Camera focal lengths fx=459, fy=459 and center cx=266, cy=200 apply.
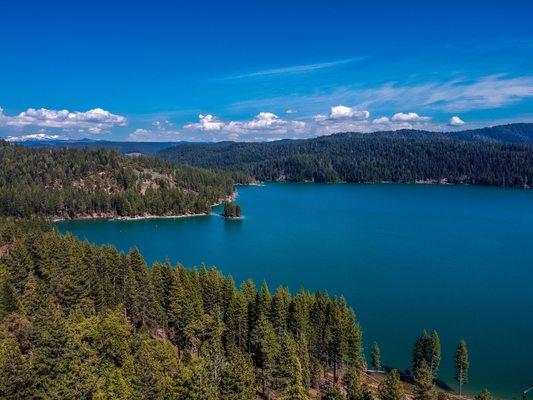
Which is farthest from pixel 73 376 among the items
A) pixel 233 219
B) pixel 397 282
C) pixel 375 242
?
pixel 233 219

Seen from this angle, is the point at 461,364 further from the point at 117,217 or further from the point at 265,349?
the point at 117,217

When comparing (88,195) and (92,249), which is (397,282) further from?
(88,195)

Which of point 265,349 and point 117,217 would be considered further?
point 117,217

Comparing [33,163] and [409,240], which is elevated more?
[33,163]

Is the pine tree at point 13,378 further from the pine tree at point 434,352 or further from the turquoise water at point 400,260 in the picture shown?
the turquoise water at point 400,260

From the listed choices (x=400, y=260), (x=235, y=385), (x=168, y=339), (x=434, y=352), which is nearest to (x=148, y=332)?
(x=168, y=339)

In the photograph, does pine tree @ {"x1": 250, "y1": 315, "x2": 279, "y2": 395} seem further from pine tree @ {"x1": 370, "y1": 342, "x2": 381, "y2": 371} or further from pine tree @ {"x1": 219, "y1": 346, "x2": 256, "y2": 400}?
pine tree @ {"x1": 370, "y1": 342, "x2": 381, "y2": 371}
